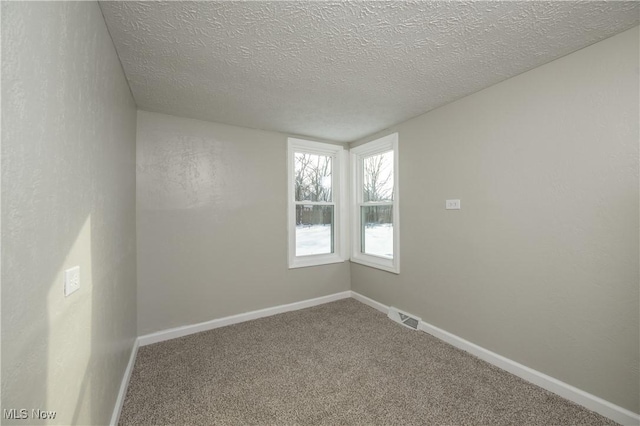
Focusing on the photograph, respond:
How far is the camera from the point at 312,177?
12.6 feet

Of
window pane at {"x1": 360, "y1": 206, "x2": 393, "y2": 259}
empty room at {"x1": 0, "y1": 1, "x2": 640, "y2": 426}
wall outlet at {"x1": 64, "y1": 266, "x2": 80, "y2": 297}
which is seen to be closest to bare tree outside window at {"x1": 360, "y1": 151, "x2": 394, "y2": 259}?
window pane at {"x1": 360, "y1": 206, "x2": 393, "y2": 259}

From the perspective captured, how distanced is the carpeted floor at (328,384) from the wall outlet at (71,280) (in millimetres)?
1244

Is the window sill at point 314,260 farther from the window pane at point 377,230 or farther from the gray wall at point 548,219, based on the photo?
the gray wall at point 548,219

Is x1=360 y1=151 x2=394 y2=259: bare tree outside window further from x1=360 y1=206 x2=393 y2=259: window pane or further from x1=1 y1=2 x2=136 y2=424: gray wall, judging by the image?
x1=1 y1=2 x2=136 y2=424: gray wall

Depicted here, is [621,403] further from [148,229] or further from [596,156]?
[148,229]

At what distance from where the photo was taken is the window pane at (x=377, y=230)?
3.53 metres

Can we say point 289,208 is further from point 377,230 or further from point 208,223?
point 377,230

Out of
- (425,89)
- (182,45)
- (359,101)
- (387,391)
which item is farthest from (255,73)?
(387,391)

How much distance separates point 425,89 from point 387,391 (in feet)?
8.12

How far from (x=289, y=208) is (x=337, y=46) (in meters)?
2.16

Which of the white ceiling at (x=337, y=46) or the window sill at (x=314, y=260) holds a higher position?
the white ceiling at (x=337, y=46)

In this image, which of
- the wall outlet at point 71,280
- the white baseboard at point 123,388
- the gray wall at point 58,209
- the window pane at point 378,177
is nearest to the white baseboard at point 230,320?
the white baseboard at point 123,388

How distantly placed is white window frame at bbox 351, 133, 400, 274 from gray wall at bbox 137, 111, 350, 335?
873 millimetres

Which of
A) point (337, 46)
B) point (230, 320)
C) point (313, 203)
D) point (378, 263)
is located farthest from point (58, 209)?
point (378, 263)
